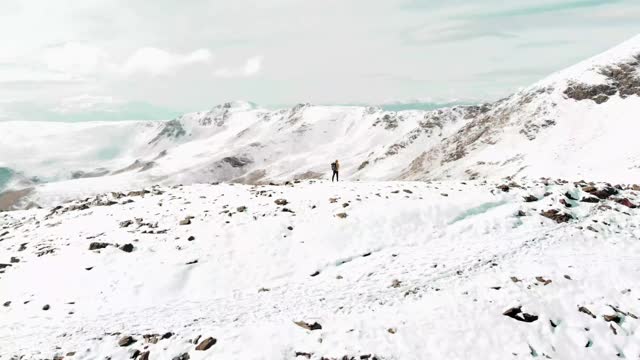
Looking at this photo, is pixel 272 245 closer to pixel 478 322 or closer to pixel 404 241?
pixel 404 241

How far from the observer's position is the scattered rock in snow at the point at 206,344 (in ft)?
60.7

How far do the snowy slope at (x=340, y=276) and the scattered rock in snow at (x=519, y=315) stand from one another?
96 mm

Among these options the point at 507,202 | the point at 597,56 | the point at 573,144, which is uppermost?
the point at 597,56

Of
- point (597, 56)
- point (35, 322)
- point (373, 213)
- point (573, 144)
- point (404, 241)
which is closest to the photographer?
point (35, 322)

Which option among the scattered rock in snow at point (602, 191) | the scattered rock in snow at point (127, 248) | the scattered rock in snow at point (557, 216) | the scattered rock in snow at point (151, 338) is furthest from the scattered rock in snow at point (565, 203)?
the scattered rock in snow at point (127, 248)

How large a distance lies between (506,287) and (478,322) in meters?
3.13

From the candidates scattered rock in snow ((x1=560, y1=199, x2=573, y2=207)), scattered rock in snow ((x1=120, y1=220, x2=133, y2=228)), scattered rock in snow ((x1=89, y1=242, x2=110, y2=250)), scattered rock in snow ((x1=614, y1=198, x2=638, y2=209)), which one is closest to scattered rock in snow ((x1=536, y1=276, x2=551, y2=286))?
scattered rock in snow ((x1=560, y1=199, x2=573, y2=207))

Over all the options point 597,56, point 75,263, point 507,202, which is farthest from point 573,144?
point 75,263

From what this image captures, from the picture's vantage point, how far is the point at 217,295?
2423cm

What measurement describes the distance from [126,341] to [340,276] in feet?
33.7

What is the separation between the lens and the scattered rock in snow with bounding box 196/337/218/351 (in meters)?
18.5

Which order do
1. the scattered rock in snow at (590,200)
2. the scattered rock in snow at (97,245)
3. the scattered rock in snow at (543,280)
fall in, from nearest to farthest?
the scattered rock in snow at (543,280), the scattered rock in snow at (97,245), the scattered rock in snow at (590,200)

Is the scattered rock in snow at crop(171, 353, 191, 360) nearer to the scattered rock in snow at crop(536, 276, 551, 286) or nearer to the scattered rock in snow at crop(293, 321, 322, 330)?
the scattered rock in snow at crop(293, 321, 322, 330)

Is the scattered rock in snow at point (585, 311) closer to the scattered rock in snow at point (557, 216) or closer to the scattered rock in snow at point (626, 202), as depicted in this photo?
the scattered rock in snow at point (557, 216)
